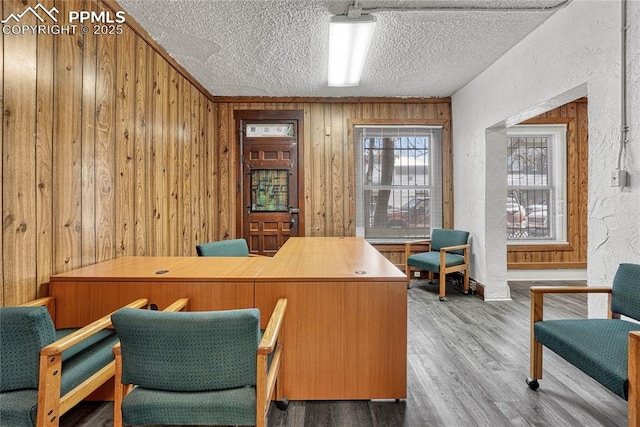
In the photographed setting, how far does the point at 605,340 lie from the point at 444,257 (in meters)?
2.34

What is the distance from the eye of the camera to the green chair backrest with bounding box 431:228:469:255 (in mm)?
4246

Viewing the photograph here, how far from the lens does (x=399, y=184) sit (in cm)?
495

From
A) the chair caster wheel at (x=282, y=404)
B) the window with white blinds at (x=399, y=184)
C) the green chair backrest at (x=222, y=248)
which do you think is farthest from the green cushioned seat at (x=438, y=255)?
the chair caster wheel at (x=282, y=404)

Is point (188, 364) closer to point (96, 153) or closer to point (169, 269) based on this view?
point (169, 269)

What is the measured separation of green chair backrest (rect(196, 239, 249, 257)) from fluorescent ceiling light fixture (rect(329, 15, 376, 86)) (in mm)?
2080

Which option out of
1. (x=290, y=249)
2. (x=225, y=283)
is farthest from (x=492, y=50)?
(x=225, y=283)

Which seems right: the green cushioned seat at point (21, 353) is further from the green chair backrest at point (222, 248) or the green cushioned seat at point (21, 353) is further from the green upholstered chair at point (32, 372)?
the green chair backrest at point (222, 248)

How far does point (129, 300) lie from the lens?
5.93 ft

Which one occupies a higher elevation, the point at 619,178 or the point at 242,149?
the point at 242,149

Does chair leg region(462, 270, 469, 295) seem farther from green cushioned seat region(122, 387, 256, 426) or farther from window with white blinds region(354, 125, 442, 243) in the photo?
green cushioned seat region(122, 387, 256, 426)

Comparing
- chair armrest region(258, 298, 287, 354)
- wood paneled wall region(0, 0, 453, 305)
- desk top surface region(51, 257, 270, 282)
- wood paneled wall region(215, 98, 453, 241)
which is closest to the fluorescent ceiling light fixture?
wood paneled wall region(215, 98, 453, 241)

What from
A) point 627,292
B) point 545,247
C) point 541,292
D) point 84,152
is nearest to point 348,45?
point 84,152

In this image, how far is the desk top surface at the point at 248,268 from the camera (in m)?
1.82

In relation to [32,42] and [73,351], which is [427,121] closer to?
[32,42]
